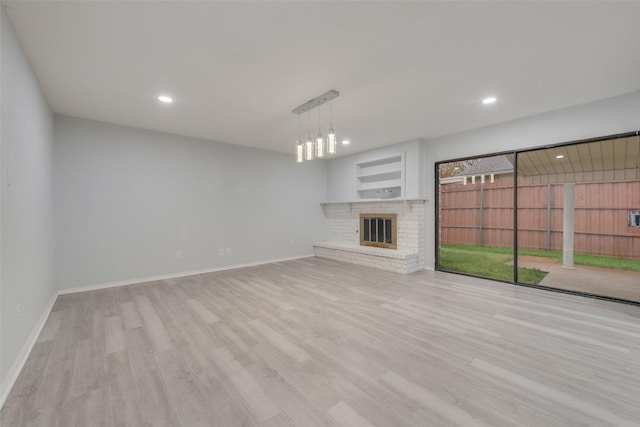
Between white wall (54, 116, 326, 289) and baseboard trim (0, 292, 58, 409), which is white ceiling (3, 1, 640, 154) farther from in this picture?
baseboard trim (0, 292, 58, 409)

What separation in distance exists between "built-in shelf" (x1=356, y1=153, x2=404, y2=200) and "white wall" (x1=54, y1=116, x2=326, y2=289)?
1.66 metres

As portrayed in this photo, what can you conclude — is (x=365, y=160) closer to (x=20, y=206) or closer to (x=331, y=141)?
(x=331, y=141)

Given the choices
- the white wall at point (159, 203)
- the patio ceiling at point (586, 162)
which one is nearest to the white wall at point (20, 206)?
the white wall at point (159, 203)

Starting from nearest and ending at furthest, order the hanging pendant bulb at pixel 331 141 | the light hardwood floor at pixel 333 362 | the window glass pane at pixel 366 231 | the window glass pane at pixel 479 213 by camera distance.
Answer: the light hardwood floor at pixel 333 362, the hanging pendant bulb at pixel 331 141, the window glass pane at pixel 366 231, the window glass pane at pixel 479 213

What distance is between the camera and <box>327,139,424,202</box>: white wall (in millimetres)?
5035

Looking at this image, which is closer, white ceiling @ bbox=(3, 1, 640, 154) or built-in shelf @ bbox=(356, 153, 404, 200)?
white ceiling @ bbox=(3, 1, 640, 154)

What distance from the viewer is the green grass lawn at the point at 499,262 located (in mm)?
4855

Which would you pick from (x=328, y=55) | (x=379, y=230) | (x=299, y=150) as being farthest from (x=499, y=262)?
(x=328, y=55)

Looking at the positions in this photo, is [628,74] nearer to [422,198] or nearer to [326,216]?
[422,198]

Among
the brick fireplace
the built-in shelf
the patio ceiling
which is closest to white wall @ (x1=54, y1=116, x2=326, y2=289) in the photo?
the brick fireplace

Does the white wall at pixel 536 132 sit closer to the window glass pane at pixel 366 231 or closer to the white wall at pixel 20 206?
the window glass pane at pixel 366 231

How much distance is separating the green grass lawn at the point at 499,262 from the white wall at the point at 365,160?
1.81m

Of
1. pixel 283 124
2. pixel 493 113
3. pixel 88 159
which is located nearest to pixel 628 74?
pixel 493 113

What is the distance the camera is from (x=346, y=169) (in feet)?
21.3
